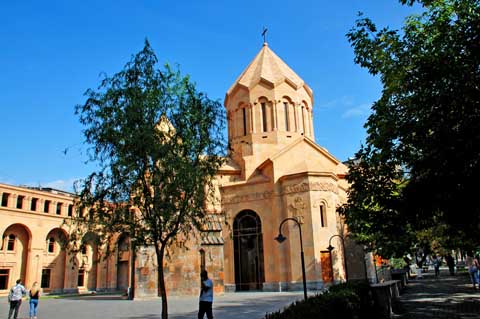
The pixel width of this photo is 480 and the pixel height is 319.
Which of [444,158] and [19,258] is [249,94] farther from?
[19,258]

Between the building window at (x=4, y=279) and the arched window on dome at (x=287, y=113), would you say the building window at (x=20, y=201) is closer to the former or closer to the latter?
the building window at (x=4, y=279)

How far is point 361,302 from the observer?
36.9 feet

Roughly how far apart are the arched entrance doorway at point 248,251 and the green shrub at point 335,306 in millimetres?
14657

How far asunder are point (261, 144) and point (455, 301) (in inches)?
690

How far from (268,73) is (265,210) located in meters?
11.9

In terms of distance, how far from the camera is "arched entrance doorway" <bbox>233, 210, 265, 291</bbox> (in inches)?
1056

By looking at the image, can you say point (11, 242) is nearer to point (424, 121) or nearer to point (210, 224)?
point (210, 224)

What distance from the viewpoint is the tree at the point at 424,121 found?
770cm

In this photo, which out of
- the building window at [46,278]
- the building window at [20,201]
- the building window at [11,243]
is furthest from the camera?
the building window at [46,278]

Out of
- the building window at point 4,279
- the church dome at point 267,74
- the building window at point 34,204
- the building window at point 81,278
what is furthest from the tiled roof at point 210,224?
the building window at point 81,278

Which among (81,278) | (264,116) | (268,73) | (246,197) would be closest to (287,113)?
(264,116)

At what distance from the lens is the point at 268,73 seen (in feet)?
105

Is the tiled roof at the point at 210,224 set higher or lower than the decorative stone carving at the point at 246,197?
lower

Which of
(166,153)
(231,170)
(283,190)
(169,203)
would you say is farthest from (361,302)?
(231,170)
